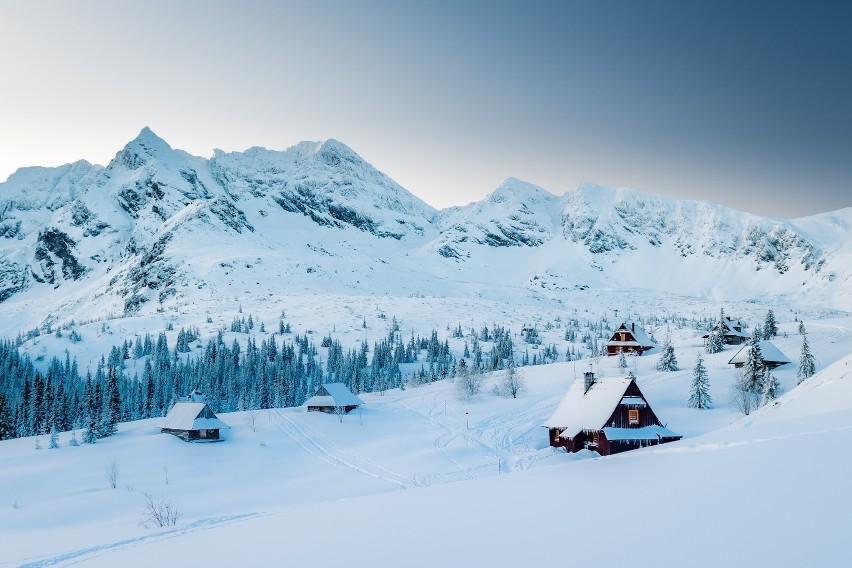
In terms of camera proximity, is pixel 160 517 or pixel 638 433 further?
pixel 638 433

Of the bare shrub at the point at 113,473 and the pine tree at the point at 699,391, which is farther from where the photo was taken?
the pine tree at the point at 699,391

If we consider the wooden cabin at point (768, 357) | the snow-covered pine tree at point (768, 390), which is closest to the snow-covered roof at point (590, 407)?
the snow-covered pine tree at point (768, 390)

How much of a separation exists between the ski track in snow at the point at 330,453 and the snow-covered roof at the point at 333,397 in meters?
4.37

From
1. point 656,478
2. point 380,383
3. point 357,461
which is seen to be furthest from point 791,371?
point 656,478

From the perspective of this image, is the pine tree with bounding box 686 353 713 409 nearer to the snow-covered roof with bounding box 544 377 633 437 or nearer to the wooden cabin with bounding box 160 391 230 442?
the snow-covered roof with bounding box 544 377 633 437

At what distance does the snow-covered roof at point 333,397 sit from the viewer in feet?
240

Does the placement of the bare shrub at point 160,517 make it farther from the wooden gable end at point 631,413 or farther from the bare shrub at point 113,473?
the wooden gable end at point 631,413

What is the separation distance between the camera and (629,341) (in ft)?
336

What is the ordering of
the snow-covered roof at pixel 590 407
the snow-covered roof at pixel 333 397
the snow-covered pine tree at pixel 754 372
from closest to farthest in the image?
the snow-covered roof at pixel 590 407 < the snow-covered pine tree at pixel 754 372 < the snow-covered roof at pixel 333 397

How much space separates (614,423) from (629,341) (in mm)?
57905

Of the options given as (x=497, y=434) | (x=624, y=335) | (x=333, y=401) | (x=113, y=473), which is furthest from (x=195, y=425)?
(x=624, y=335)

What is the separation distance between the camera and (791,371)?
7094 cm

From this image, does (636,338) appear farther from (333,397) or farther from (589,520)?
(589,520)

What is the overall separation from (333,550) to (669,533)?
4.68 meters
